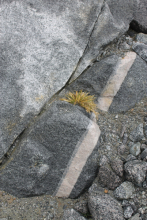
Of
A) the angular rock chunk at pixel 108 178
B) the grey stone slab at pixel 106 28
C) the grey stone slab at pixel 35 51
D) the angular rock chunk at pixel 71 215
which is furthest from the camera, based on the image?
the grey stone slab at pixel 106 28

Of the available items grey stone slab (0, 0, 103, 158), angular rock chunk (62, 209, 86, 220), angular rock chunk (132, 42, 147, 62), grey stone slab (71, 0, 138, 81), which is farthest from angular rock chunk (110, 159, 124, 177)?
angular rock chunk (132, 42, 147, 62)

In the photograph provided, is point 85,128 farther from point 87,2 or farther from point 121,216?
point 87,2

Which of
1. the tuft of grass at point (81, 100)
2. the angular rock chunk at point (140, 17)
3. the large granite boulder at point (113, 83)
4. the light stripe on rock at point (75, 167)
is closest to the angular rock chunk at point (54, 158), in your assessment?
the light stripe on rock at point (75, 167)

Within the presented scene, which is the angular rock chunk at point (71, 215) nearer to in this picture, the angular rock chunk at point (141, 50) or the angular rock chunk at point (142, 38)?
the angular rock chunk at point (141, 50)

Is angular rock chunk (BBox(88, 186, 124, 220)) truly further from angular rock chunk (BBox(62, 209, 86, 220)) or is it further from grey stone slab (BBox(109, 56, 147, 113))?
grey stone slab (BBox(109, 56, 147, 113))

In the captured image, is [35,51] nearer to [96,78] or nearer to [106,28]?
[96,78]

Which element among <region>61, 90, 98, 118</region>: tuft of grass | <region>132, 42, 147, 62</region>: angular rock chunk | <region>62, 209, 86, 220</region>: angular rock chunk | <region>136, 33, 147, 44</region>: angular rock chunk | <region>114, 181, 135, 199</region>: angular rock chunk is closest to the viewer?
<region>62, 209, 86, 220</region>: angular rock chunk
